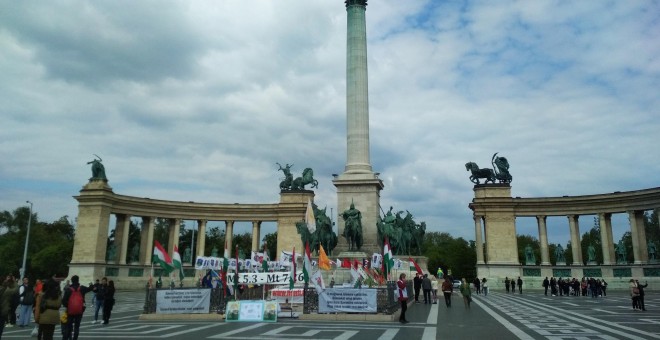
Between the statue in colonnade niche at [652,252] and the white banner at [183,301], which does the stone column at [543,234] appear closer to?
the statue in colonnade niche at [652,252]

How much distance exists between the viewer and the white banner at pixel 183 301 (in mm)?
18984

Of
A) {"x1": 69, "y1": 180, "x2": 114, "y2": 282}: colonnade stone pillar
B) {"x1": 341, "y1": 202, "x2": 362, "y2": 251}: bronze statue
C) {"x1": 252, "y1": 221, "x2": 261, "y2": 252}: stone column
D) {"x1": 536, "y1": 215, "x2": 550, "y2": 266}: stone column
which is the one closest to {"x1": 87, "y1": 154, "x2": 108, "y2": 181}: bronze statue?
{"x1": 69, "y1": 180, "x2": 114, "y2": 282}: colonnade stone pillar

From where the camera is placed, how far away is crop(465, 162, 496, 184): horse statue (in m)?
62.8

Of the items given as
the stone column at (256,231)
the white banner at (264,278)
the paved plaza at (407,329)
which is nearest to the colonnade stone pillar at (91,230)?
the stone column at (256,231)

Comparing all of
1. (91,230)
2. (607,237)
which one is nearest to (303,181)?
(91,230)

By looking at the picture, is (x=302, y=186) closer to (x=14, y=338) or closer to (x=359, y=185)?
(x=359, y=185)

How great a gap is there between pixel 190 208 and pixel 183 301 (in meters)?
48.5

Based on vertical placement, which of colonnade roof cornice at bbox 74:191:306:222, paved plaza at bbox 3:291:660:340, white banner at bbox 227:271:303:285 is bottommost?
paved plaza at bbox 3:291:660:340

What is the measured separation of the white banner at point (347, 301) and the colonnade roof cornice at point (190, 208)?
47.5 metres

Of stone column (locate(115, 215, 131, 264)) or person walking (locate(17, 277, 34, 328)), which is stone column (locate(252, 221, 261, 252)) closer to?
stone column (locate(115, 215, 131, 264))

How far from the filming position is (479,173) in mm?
63188

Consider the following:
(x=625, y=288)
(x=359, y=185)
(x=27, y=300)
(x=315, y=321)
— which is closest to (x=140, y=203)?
(x=359, y=185)

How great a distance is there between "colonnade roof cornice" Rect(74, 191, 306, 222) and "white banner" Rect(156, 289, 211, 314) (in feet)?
142

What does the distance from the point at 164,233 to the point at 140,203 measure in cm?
4235
